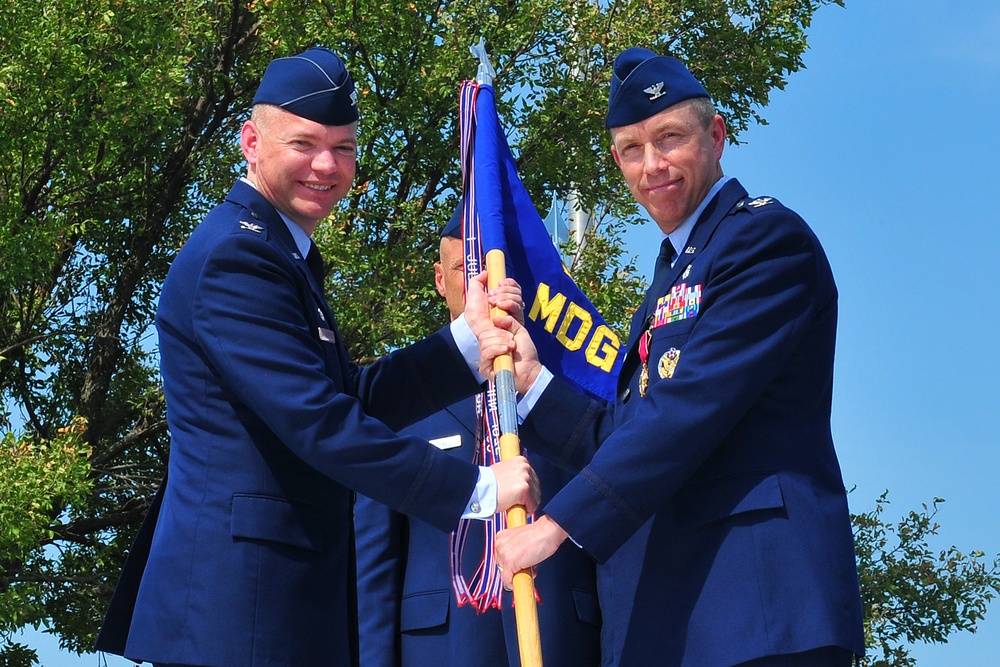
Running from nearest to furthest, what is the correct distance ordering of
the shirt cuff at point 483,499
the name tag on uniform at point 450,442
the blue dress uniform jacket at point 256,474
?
the blue dress uniform jacket at point 256,474 < the shirt cuff at point 483,499 < the name tag on uniform at point 450,442

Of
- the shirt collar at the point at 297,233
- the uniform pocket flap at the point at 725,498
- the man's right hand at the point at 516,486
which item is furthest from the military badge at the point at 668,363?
the shirt collar at the point at 297,233

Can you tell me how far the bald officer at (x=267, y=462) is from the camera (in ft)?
11.1

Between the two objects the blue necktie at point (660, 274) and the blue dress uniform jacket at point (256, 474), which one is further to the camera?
the blue necktie at point (660, 274)

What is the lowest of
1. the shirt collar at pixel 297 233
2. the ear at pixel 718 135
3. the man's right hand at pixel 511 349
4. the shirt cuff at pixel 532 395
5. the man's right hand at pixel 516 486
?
the man's right hand at pixel 516 486

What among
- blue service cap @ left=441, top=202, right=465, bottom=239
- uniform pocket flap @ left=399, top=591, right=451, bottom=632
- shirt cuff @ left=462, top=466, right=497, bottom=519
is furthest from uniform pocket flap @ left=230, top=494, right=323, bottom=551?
blue service cap @ left=441, top=202, right=465, bottom=239

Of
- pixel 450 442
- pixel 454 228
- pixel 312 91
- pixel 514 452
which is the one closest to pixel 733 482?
pixel 514 452

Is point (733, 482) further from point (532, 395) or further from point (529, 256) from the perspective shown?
point (529, 256)

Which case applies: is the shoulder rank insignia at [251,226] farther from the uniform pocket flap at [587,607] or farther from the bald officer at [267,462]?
the uniform pocket flap at [587,607]

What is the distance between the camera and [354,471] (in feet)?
11.7

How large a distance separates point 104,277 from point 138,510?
71.7 inches

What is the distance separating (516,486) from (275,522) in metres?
0.70

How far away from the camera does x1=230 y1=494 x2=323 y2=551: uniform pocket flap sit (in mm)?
3377

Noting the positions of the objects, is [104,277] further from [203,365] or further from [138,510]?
[203,365]

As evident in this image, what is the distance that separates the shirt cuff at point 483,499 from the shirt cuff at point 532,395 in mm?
514
